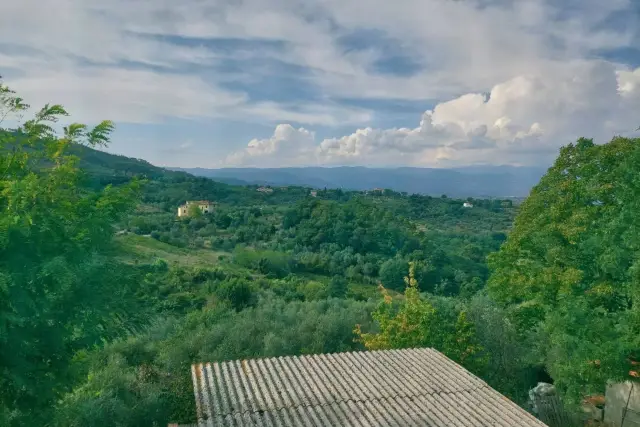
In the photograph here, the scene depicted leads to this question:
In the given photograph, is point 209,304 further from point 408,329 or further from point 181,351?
point 408,329

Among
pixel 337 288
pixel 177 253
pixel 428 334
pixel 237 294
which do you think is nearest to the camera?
pixel 428 334

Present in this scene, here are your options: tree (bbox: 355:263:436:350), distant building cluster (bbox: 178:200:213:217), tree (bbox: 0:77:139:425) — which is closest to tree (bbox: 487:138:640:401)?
tree (bbox: 355:263:436:350)

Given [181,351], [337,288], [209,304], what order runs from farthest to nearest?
[337,288]
[209,304]
[181,351]

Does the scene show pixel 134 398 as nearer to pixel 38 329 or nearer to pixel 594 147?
pixel 38 329

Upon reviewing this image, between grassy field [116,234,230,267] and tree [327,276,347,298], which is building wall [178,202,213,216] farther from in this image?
tree [327,276,347,298]

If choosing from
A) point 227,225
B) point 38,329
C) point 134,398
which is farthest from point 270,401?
point 227,225

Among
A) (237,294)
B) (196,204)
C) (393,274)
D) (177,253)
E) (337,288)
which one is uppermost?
(196,204)

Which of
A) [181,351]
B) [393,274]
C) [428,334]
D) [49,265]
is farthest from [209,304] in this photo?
[393,274]
